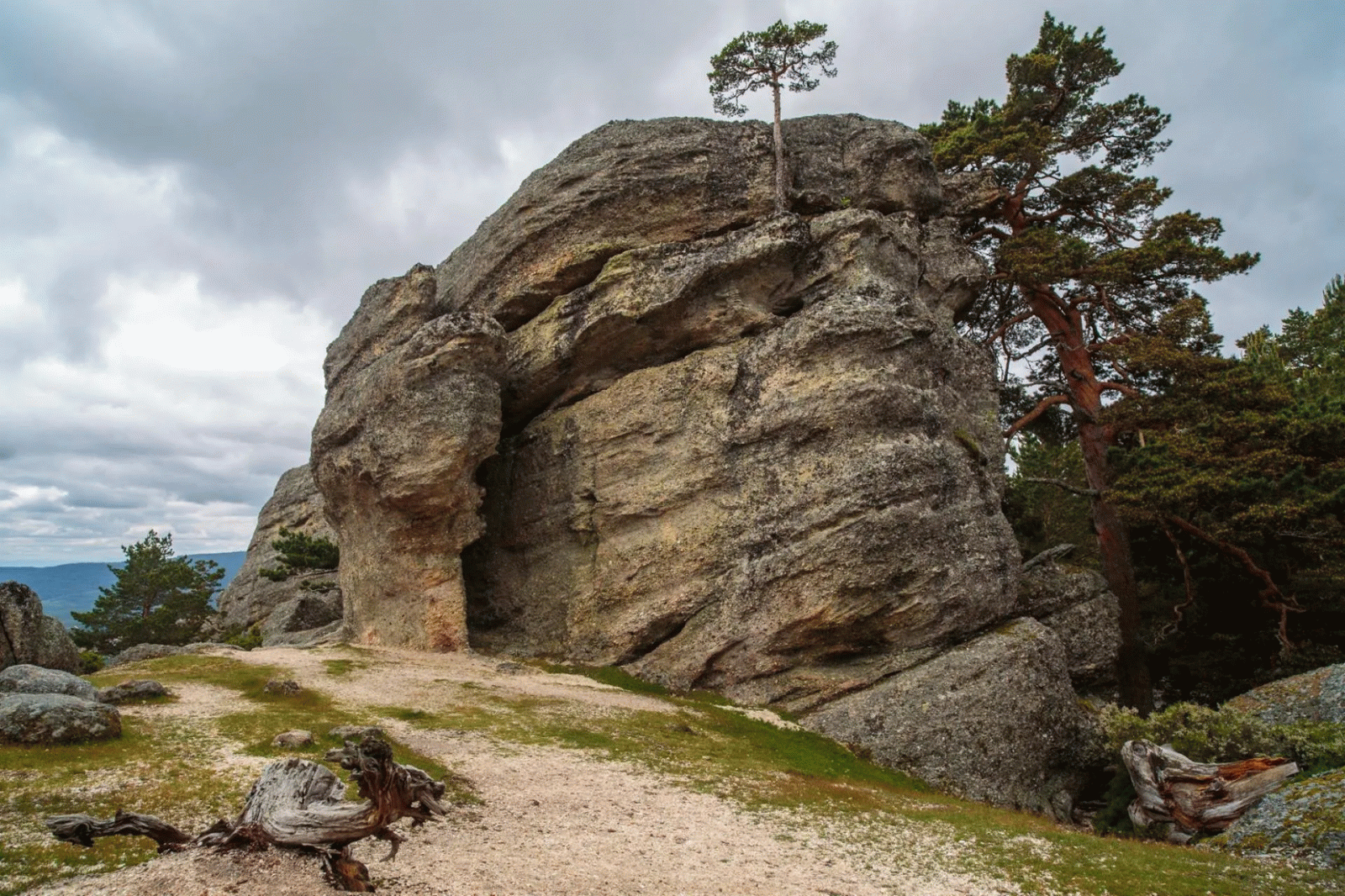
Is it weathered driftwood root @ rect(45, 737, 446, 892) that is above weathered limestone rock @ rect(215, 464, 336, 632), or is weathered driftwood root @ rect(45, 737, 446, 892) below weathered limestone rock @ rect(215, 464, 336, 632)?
below

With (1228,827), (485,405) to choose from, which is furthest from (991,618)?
(485,405)

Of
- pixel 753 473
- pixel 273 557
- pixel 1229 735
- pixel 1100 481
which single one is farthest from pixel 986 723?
pixel 273 557

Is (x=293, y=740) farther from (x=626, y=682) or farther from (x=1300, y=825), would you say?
(x=1300, y=825)

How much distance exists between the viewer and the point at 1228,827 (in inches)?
693

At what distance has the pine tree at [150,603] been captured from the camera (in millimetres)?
54094

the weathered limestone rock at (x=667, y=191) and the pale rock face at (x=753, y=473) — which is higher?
the weathered limestone rock at (x=667, y=191)

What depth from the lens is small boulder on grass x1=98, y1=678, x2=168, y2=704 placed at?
2088cm

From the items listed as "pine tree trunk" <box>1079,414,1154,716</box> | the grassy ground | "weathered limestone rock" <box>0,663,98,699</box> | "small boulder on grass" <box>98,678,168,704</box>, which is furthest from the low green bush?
"weathered limestone rock" <box>0,663,98,699</box>

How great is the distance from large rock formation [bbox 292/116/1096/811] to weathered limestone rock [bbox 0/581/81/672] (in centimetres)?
1204

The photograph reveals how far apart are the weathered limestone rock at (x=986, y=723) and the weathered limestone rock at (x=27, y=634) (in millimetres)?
25500

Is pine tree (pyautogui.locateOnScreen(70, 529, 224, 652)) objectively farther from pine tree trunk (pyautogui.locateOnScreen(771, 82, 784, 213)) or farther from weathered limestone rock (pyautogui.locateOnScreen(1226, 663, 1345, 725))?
weathered limestone rock (pyautogui.locateOnScreen(1226, 663, 1345, 725))

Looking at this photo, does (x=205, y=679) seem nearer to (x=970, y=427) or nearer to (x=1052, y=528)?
(x=970, y=427)

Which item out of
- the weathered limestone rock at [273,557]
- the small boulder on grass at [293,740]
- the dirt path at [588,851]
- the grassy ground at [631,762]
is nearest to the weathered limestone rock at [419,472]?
the grassy ground at [631,762]

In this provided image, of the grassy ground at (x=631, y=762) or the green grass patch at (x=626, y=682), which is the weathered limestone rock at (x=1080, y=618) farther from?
the green grass patch at (x=626, y=682)
